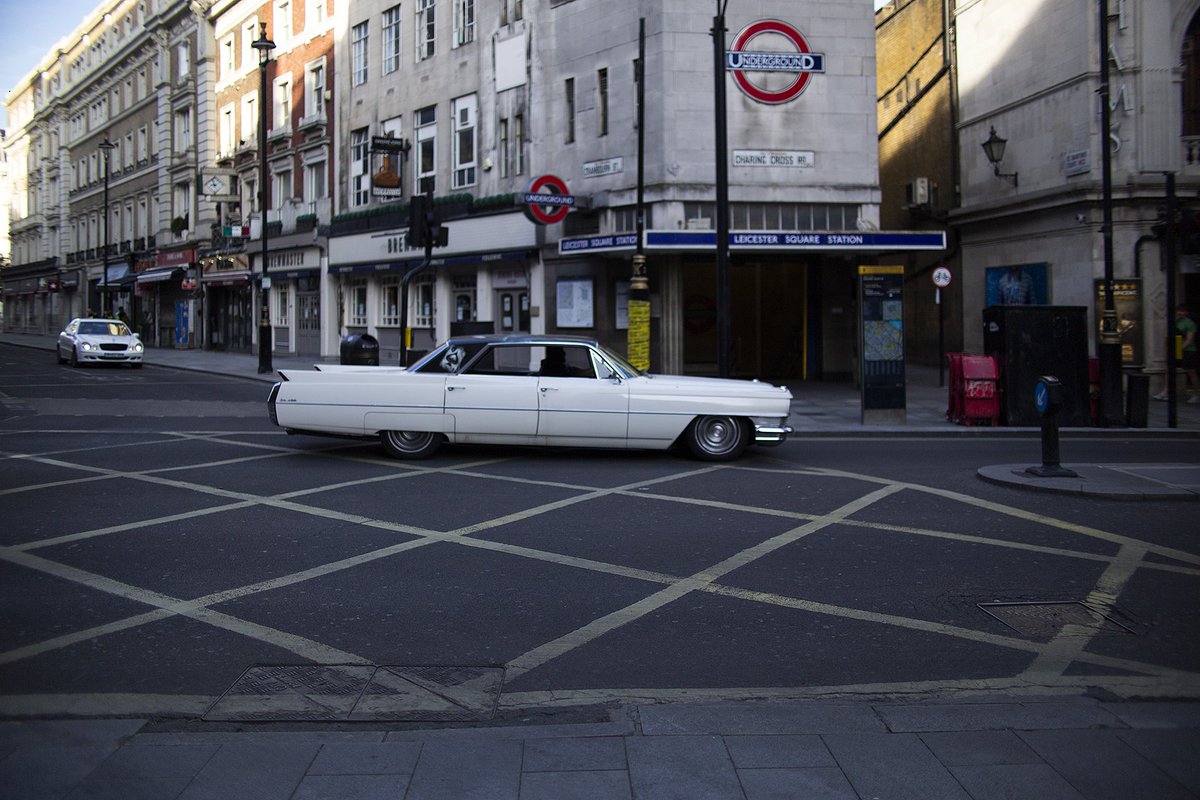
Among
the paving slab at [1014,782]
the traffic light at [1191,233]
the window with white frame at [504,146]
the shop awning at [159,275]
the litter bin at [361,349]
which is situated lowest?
the paving slab at [1014,782]

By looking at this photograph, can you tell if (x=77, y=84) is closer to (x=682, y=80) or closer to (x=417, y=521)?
(x=682, y=80)

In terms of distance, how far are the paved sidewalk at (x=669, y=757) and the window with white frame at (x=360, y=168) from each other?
101 ft

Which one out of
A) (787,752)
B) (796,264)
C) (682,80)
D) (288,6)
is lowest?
(787,752)

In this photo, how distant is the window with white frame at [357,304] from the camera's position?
34469 mm

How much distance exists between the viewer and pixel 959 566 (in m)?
7.11

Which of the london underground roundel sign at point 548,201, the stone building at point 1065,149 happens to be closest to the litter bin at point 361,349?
the london underground roundel sign at point 548,201

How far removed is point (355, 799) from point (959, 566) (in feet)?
15.8

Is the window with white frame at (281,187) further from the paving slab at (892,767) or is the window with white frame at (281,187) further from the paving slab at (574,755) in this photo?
the paving slab at (892,767)

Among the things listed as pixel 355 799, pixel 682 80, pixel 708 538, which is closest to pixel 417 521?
pixel 708 538

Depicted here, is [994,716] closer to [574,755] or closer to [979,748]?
[979,748]

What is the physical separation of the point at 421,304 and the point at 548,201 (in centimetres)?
1023

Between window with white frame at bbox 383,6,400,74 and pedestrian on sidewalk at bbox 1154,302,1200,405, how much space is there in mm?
22830

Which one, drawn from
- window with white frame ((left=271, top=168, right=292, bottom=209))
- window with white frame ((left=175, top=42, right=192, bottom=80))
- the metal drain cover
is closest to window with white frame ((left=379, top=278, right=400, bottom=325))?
window with white frame ((left=271, top=168, right=292, bottom=209))

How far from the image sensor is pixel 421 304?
31.8 m
